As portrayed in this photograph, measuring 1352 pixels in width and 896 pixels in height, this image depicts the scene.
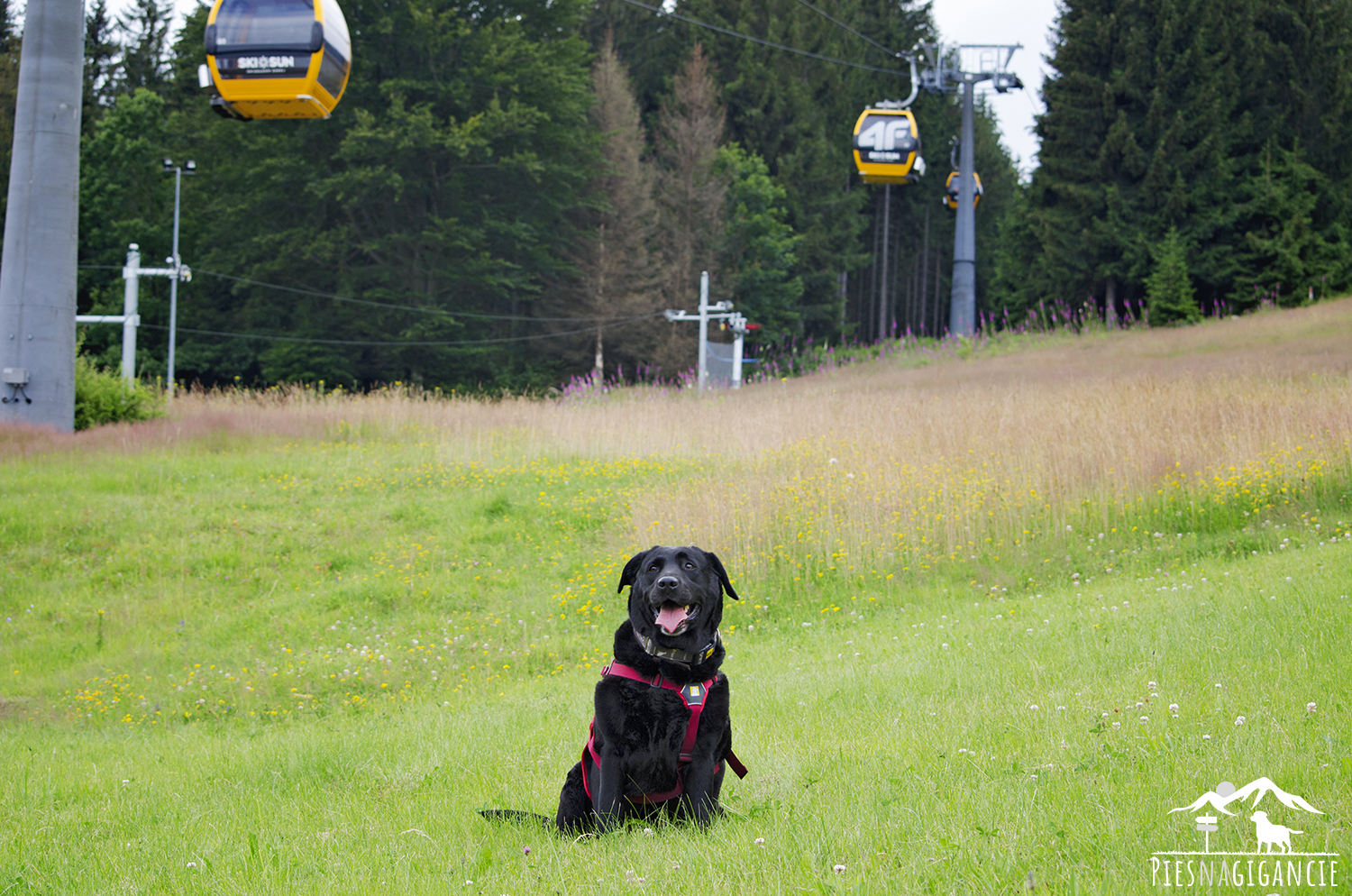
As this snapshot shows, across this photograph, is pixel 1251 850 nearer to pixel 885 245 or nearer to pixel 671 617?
pixel 671 617

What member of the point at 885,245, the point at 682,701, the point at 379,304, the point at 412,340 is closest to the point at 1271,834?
the point at 682,701

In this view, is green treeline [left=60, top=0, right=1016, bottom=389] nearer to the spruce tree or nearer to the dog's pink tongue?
the spruce tree

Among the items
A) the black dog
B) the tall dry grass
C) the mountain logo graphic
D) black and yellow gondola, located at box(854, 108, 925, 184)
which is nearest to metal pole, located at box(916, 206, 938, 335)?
black and yellow gondola, located at box(854, 108, 925, 184)

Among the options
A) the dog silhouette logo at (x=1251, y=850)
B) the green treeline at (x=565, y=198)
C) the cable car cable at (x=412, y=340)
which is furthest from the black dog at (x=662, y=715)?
the cable car cable at (x=412, y=340)

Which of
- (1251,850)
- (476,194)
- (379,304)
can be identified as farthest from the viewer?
(476,194)

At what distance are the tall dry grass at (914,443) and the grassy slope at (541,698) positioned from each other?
24.4 inches

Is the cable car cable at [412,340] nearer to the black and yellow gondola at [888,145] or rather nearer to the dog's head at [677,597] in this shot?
the black and yellow gondola at [888,145]

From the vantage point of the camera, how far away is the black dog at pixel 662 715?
12.8 feet

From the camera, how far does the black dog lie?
3.90 metres

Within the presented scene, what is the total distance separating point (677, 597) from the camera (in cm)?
385

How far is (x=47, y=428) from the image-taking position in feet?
56.4

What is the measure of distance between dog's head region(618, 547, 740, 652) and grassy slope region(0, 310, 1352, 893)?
712mm

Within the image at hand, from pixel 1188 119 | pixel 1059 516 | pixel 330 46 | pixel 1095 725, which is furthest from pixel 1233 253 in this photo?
pixel 1095 725

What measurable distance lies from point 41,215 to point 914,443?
13986 millimetres
